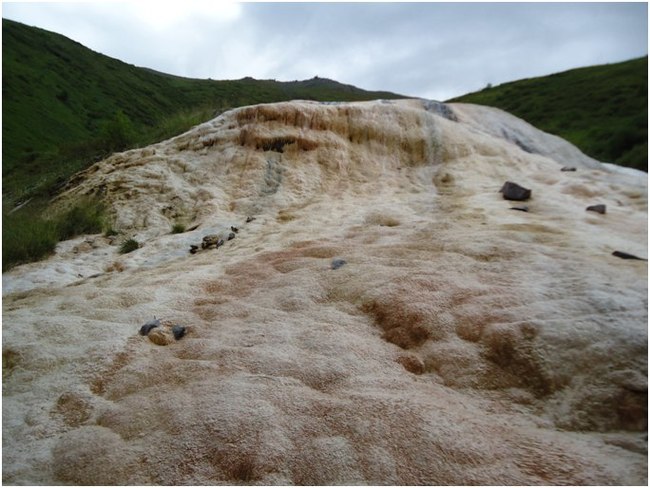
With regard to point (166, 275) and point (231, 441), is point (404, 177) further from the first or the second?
point (231, 441)

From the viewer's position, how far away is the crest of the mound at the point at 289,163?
8.32 m

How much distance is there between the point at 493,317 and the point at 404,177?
6022mm

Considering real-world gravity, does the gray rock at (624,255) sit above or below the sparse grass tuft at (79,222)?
below

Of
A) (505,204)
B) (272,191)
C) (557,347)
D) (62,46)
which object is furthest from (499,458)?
(62,46)

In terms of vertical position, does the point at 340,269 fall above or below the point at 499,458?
above

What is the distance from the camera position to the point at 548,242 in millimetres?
4906

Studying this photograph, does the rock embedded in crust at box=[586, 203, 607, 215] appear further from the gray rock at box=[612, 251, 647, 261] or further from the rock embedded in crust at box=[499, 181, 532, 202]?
the gray rock at box=[612, 251, 647, 261]

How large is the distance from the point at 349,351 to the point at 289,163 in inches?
250

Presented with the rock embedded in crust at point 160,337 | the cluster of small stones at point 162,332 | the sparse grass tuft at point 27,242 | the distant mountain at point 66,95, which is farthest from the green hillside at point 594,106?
the sparse grass tuft at point 27,242

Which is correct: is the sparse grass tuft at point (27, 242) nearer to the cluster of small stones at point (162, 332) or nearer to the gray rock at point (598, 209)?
the cluster of small stones at point (162, 332)

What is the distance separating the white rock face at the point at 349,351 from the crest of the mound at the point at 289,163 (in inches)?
38.3

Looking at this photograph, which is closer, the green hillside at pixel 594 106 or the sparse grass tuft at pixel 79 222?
the sparse grass tuft at pixel 79 222

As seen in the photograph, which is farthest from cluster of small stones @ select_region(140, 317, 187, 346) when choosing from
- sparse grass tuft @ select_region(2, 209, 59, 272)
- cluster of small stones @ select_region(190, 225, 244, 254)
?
sparse grass tuft @ select_region(2, 209, 59, 272)

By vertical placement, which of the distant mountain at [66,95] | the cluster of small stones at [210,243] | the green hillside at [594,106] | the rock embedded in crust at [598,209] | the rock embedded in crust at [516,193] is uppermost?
the distant mountain at [66,95]
